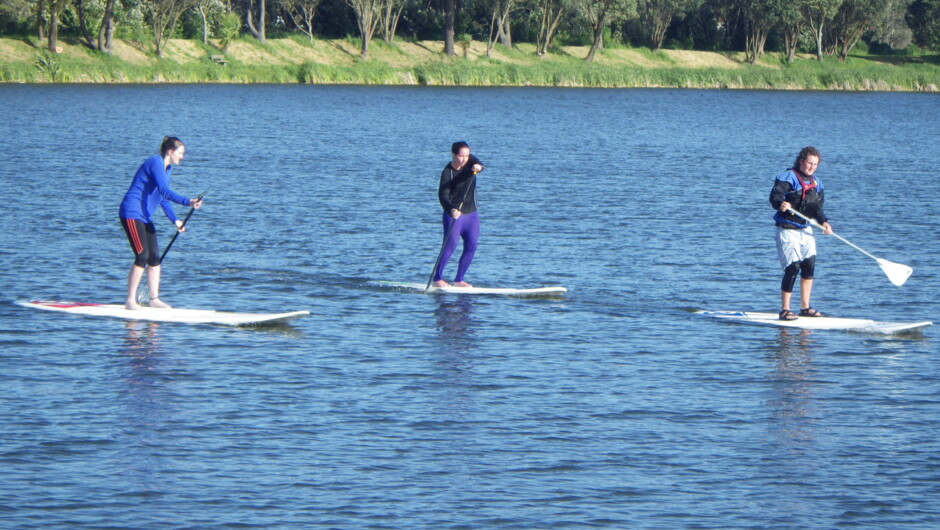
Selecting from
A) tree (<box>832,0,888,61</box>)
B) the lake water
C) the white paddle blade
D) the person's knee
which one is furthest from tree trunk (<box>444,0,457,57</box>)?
the person's knee

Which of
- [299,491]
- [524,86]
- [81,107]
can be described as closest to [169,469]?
[299,491]

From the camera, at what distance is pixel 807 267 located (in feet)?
50.8

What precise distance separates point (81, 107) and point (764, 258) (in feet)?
144

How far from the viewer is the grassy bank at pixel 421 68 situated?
251ft

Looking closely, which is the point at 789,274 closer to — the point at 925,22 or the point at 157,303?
the point at 157,303

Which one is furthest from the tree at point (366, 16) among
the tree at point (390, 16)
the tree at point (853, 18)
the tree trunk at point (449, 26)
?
the tree at point (853, 18)

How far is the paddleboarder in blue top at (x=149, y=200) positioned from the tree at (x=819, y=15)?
305 feet

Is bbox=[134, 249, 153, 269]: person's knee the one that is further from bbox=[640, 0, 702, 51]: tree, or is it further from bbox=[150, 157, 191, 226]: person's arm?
bbox=[640, 0, 702, 51]: tree

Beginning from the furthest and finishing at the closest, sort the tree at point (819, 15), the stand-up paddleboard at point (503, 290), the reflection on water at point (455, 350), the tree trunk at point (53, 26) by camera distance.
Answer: the tree at point (819, 15) < the tree trunk at point (53, 26) < the stand-up paddleboard at point (503, 290) < the reflection on water at point (455, 350)

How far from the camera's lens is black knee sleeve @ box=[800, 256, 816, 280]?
50.5 feet

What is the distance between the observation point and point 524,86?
90.6m

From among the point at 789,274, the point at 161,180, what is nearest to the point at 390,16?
the point at 789,274

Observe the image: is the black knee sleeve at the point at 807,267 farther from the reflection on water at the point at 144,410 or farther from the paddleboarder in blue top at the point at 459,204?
the reflection on water at the point at 144,410

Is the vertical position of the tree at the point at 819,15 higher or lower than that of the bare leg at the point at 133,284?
higher
